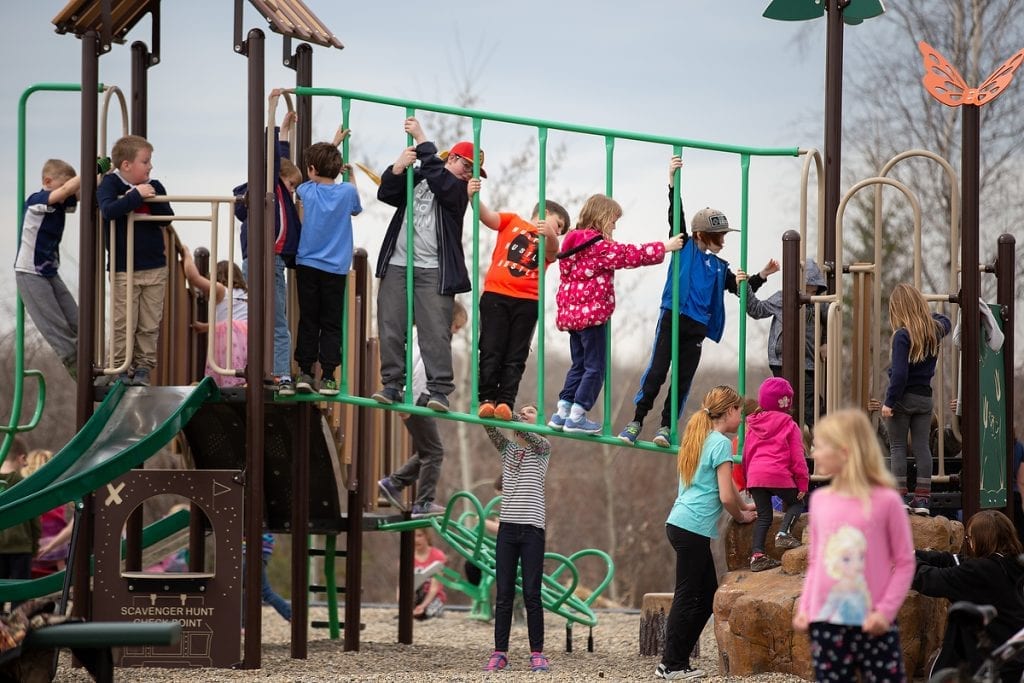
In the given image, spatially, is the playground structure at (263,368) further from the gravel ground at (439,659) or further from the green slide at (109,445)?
the gravel ground at (439,659)

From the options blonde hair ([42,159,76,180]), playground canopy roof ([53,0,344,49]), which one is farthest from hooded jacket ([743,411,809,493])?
blonde hair ([42,159,76,180])

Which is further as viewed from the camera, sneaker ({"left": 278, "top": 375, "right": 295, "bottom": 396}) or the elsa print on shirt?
sneaker ({"left": 278, "top": 375, "right": 295, "bottom": 396})

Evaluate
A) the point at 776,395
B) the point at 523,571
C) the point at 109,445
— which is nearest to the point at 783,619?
the point at 776,395

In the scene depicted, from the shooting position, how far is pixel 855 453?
4.75 m

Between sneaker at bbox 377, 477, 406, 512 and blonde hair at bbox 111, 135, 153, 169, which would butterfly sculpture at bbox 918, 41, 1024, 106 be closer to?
blonde hair at bbox 111, 135, 153, 169

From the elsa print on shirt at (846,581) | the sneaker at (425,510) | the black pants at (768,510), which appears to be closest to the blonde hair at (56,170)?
the sneaker at (425,510)

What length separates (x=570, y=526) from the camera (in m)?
24.5

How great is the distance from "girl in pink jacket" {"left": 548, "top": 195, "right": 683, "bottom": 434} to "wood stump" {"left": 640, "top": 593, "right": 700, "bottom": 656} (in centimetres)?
212

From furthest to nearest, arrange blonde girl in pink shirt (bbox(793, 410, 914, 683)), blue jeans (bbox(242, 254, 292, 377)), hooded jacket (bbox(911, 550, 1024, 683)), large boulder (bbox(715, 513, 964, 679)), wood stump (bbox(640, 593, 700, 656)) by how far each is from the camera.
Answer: wood stump (bbox(640, 593, 700, 656)) < blue jeans (bbox(242, 254, 292, 377)) < large boulder (bbox(715, 513, 964, 679)) < hooded jacket (bbox(911, 550, 1024, 683)) < blonde girl in pink shirt (bbox(793, 410, 914, 683))

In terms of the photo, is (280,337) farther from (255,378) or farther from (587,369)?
(587,369)

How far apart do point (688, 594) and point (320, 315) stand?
8.57 feet

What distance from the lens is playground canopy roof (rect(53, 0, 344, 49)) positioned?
834 cm

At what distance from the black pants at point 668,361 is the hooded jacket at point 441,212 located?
1107 millimetres

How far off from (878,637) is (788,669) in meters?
2.38
